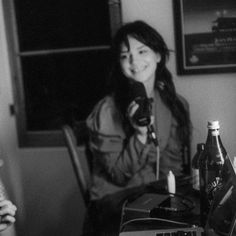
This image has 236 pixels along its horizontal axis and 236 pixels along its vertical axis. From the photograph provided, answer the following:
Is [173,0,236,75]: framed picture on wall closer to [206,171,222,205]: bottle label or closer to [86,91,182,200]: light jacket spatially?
[86,91,182,200]: light jacket

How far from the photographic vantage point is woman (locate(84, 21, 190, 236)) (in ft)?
5.81

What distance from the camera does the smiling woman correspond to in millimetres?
2219

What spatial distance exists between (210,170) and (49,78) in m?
1.32

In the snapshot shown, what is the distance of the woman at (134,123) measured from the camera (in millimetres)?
1770

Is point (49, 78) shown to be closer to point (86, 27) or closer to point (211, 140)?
point (86, 27)

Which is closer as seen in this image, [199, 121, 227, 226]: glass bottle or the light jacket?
[199, 121, 227, 226]: glass bottle

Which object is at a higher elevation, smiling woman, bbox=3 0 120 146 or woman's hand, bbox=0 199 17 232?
smiling woman, bbox=3 0 120 146

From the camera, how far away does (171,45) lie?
1959 mm

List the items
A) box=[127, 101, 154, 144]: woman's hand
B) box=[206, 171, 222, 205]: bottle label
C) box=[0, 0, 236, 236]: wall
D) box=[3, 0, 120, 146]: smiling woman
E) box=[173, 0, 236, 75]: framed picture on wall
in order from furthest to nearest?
box=[3, 0, 120, 146]: smiling woman, box=[0, 0, 236, 236]: wall, box=[173, 0, 236, 75]: framed picture on wall, box=[127, 101, 154, 144]: woman's hand, box=[206, 171, 222, 205]: bottle label

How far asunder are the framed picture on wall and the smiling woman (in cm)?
43

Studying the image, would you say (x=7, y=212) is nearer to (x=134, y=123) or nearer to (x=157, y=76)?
(x=134, y=123)

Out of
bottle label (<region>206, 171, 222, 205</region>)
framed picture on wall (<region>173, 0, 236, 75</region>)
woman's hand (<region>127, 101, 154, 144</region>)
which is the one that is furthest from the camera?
framed picture on wall (<region>173, 0, 236, 75</region>)

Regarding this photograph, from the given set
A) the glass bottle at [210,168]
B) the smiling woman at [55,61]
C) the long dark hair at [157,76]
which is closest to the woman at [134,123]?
the long dark hair at [157,76]

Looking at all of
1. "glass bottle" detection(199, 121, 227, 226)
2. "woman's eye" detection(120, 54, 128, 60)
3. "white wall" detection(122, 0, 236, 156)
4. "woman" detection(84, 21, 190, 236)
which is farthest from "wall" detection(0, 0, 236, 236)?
"glass bottle" detection(199, 121, 227, 226)
